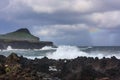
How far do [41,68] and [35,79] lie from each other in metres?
9.61

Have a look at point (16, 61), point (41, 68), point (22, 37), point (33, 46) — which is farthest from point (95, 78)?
point (22, 37)

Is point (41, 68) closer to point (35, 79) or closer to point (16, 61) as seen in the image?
point (16, 61)

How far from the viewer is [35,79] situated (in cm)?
1875

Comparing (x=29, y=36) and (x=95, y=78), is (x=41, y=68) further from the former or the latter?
(x=29, y=36)

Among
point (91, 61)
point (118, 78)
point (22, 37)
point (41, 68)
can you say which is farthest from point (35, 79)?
point (22, 37)

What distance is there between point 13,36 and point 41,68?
155m

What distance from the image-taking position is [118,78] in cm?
2105

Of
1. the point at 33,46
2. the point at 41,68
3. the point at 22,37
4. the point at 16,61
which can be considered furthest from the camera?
the point at 22,37

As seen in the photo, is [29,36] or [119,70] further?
[29,36]

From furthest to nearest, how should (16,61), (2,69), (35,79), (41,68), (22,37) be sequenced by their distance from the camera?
(22,37) → (41,68) → (16,61) → (2,69) → (35,79)

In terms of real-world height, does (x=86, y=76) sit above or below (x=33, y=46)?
below

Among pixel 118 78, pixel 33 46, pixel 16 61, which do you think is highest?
pixel 33 46

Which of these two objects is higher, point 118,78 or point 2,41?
point 2,41

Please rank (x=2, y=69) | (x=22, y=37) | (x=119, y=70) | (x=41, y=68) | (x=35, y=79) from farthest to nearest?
(x=22, y=37)
(x=41, y=68)
(x=119, y=70)
(x=2, y=69)
(x=35, y=79)
